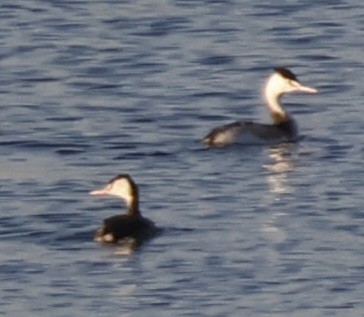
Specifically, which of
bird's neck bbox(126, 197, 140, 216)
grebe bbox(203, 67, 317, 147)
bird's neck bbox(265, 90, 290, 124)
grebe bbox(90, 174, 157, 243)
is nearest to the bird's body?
grebe bbox(90, 174, 157, 243)

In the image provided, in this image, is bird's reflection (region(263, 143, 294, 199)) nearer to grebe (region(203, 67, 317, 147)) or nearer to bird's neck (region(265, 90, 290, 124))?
grebe (region(203, 67, 317, 147))

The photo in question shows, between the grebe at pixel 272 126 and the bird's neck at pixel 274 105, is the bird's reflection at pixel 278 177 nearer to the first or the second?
the grebe at pixel 272 126

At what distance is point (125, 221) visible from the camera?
61.0 feet

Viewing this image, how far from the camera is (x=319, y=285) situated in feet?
54.7

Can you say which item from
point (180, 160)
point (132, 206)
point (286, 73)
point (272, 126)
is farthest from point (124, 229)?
point (286, 73)

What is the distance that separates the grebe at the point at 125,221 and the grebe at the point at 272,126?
3.10 meters

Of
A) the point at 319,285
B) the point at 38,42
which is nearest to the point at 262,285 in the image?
the point at 319,285

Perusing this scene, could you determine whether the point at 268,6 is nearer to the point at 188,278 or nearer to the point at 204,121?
the point at 204,121

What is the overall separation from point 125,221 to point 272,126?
506cm

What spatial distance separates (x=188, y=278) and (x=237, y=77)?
31.7ft

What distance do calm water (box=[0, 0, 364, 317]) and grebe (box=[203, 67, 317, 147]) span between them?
139 millimetres

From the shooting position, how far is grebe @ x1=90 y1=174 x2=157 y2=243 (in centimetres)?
1828

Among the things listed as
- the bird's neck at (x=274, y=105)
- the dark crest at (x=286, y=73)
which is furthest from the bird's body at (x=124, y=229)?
the dark crest at (x=286, y=73)

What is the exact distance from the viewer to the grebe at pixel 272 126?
73.7 ft
